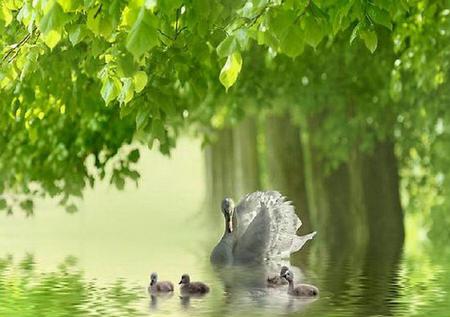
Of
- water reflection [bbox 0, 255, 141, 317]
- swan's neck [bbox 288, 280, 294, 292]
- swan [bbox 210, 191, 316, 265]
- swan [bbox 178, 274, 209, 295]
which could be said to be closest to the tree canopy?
swan [bbox 210, 191, 316, 265]

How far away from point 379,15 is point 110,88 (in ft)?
6.85

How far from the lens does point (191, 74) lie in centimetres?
1345

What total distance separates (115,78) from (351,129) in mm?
18009

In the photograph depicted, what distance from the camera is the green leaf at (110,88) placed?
10375 millimetres

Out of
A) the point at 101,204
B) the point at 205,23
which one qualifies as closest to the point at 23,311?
the point at 205,23

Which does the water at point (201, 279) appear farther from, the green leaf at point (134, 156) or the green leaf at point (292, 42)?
the green leaf at point (292, 42)

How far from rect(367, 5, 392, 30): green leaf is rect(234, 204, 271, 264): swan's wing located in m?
12.4

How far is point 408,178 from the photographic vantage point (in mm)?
33438

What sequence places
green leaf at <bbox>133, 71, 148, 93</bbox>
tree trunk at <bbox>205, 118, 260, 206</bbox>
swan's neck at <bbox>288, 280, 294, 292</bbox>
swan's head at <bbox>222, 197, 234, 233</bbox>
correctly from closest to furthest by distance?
green leaf at <bbox>133, 71, 148, 93</bbox>
swan's neck at <bbox>288, 280, 294, 292</bbox>
swan's head at <bbox>222, 197, 234, 233</bbox>
tree trunk at <bbox>205, 118, 260, 206</bbox>

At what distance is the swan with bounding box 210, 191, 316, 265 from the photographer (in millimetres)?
22984

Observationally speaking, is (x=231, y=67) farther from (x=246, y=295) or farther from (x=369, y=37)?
(x=246, y=295)

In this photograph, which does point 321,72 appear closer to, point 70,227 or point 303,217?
point 303,217

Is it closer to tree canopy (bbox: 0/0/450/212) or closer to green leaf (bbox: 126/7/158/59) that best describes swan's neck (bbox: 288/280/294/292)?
tree canopy (bbox: 0/0/450/212)

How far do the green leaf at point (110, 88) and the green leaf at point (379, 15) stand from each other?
6.48 feet
